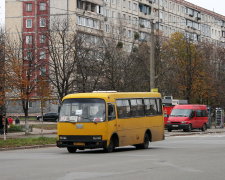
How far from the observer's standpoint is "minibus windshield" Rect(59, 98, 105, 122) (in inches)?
1000

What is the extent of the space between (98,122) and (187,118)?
31.7 metres

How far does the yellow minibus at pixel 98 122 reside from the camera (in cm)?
2520

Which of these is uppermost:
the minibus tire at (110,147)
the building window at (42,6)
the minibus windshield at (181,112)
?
the building window at (42,6)

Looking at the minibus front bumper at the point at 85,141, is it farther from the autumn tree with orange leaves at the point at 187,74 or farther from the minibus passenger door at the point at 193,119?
the autumn tree with orange leaves at the point at 187,74

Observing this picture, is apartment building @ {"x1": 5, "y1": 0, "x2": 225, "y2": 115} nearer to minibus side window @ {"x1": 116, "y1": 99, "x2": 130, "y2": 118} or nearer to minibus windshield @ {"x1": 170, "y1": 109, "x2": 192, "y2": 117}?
minibus windshield @ {"x1": 170, "y1": 109, "x2": 192, "y2": 117}

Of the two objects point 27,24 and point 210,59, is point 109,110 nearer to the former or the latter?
point 210,59

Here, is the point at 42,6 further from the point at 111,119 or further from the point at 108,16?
the point at 111,119

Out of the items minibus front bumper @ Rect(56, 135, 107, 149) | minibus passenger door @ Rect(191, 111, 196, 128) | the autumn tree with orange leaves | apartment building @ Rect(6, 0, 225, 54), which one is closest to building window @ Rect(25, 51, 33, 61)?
minibus passenger door @ Rect(191, 111, 196, 128)

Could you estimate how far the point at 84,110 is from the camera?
83.9 feet

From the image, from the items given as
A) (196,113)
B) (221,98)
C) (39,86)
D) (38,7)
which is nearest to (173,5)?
(38,7)

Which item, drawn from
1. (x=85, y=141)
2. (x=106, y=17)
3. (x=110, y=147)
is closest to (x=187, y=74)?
(x=106, y=17)

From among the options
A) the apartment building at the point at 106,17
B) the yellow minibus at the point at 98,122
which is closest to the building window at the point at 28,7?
the apartment building at the point at 106,17

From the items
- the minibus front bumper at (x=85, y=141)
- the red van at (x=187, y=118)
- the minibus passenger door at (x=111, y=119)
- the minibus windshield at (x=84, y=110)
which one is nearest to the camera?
the minibus front bumper at (x=85, y=141)

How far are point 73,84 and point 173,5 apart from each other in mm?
74025
